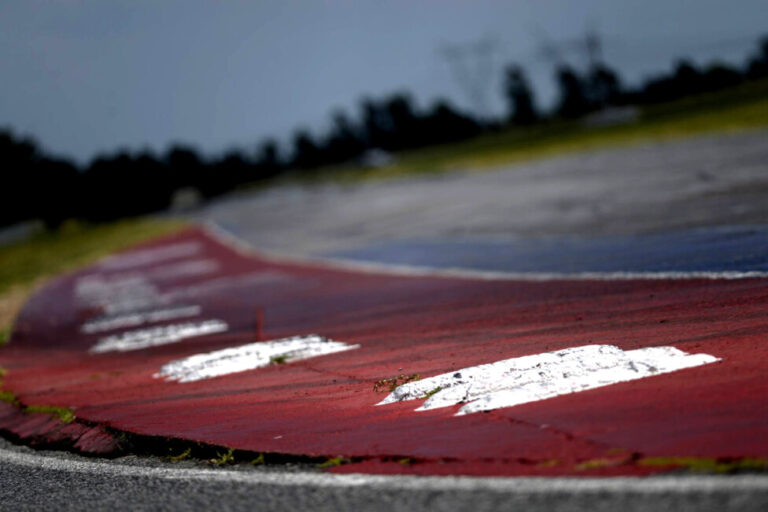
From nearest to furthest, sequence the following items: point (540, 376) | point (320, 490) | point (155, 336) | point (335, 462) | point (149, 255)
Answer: point (320, 490) < point (335, 462) < point (540, 376) < point (155, 336) < point (149, 255)

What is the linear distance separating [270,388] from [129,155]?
15593 centimetres

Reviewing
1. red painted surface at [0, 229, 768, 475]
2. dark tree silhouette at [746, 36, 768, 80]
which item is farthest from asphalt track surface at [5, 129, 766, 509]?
dark tree silhouette at [746, 36, 768, 80]

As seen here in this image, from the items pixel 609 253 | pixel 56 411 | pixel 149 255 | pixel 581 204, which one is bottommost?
Answer: pixel 609 253

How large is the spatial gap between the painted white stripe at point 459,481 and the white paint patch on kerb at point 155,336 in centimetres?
677

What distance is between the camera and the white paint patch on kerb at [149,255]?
35188 millimetres

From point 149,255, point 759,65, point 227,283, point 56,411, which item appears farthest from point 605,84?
point 56,411

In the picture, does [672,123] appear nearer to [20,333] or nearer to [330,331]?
[20,333]

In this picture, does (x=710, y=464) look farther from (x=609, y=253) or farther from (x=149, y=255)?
(x=149, y=255)

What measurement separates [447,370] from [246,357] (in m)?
3.24

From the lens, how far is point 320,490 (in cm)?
517

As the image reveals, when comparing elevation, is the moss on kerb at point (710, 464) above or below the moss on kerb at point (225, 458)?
below

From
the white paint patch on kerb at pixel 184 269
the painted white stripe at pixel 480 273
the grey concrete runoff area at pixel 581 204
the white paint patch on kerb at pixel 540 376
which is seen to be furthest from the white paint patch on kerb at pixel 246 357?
the white paint patch on kerb at pixel 184 269

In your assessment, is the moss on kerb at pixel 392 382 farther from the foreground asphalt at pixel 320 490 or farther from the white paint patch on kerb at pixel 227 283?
the white paint patch on kerb at pixel 227 283

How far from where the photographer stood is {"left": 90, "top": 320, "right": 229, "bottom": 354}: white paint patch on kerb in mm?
13516
